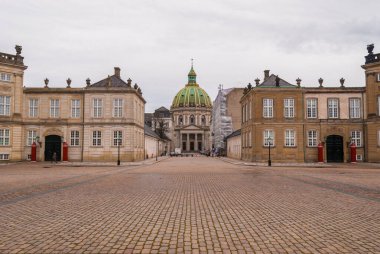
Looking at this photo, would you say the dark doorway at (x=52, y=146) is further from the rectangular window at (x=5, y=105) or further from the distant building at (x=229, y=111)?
the distant building at (x=229, y=111)

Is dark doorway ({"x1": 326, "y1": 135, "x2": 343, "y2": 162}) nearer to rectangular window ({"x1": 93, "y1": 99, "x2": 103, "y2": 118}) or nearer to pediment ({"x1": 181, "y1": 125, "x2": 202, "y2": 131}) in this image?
rectangular window ({"x1": 93, "y1": 99, "x2": 103, "y2": 118})

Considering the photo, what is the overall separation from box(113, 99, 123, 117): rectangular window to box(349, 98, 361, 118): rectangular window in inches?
1099

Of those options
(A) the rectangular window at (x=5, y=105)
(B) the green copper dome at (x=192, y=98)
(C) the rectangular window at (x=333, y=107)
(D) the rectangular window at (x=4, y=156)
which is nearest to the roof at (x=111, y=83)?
(A) the rectangular window at (x=5, y=105)

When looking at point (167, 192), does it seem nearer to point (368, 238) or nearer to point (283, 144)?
point (368, 238)

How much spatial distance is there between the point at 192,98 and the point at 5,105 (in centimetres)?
10972

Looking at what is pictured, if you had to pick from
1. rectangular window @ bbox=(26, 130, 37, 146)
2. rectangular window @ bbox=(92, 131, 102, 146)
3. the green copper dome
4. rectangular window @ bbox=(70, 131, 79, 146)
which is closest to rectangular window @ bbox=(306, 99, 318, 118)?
rectangular window @ bbox=(92, 131, 102, 146)

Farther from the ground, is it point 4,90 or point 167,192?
point 4,90

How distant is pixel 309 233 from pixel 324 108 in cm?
3785

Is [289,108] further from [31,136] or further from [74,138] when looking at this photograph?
[31,136]

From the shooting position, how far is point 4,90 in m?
39.3

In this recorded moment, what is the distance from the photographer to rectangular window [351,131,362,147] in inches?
1673

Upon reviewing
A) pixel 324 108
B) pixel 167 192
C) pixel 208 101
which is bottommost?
pixel 167 192

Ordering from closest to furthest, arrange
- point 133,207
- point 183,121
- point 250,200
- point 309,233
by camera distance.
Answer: point 309,233 < point 133,207 < point 250,200 < point 183,121

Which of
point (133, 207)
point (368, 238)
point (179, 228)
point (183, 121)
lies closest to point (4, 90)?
point (133, 207)
